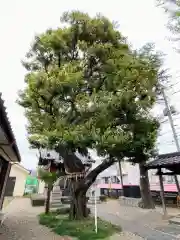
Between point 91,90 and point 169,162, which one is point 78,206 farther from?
point 91,90

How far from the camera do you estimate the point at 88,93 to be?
9984 millimetres

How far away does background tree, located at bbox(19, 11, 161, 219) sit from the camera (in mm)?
8164

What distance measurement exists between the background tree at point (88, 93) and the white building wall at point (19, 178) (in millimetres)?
16661

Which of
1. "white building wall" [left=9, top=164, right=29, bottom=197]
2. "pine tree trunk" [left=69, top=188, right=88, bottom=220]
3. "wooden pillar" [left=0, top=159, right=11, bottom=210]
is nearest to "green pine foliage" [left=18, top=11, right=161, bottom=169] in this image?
"wooden pillar" [left=0, top=159, right=11, bottom=210]

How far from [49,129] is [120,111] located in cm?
346

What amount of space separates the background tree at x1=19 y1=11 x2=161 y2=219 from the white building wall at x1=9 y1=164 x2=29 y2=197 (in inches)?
656

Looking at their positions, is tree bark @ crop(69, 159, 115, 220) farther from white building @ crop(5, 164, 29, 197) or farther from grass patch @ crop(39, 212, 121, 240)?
white building @ crop(5, 164, 29, 197)

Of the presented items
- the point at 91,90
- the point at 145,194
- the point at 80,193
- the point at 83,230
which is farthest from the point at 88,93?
the point at 145,194

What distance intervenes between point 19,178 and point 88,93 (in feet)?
66.2

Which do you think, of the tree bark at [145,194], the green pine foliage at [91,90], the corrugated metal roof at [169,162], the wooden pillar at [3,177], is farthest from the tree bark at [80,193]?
the tree bark at [145,194]

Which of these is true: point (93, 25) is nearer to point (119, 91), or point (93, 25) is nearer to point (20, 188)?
point (119, 91)

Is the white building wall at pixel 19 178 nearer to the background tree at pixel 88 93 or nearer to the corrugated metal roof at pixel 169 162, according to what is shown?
the background tree at pixel 88 93

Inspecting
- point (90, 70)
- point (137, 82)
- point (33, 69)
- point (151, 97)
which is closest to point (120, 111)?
point (137, 82)

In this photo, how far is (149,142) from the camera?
9664mm
